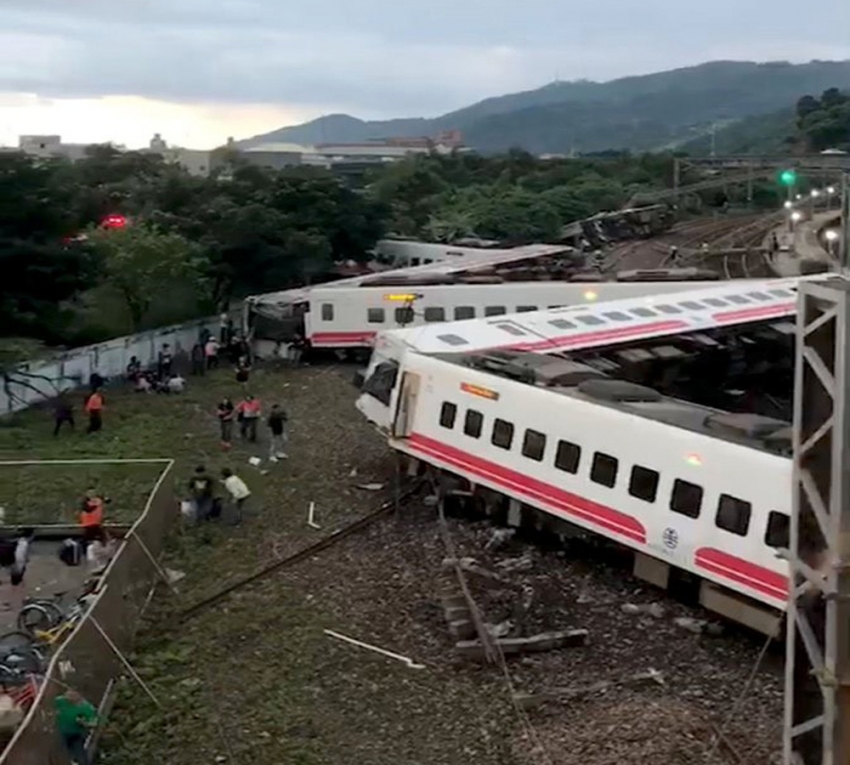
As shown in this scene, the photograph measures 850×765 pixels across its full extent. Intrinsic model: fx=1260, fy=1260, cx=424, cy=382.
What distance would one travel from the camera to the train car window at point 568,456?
49.3 ft

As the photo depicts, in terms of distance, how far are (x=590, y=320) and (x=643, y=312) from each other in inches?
70.2

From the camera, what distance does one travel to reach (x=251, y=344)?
107ft

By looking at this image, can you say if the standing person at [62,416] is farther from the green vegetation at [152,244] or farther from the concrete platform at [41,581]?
the concrete platform at [41,581]

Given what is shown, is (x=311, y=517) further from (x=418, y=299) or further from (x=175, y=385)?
(x=418, y=299)

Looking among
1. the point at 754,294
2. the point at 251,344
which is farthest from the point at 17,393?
the point at 754,294

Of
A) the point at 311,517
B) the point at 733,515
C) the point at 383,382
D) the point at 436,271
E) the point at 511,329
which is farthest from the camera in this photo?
the point at 436,271

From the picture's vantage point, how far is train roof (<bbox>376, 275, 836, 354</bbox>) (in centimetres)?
2042

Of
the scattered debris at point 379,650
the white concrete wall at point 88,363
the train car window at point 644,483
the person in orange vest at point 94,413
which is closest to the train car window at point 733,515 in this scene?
the train car window at point 644,483

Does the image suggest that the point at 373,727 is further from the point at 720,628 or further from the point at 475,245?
the point at 475,245

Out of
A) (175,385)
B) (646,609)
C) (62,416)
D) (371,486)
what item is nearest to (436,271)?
(175,385)

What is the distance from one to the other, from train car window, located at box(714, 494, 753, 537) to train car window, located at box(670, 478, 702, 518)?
320mm

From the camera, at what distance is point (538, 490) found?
15695 millimetres

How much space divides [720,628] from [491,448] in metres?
4.37

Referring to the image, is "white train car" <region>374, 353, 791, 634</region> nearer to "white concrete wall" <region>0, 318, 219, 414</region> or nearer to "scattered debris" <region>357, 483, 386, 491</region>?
"scattered debris" <region>357, 483, 386, 491</region>
